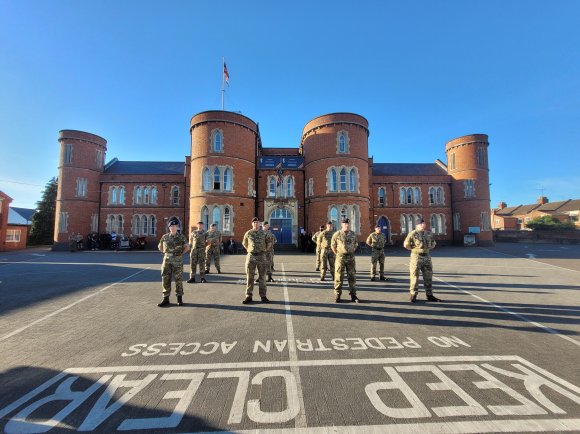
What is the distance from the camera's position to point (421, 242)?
24.3 ft

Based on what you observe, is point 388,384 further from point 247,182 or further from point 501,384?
point 247,182

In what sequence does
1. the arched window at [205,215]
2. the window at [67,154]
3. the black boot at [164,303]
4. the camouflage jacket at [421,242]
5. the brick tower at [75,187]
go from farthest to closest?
the window at [67,154] → the brick tower at [75,187] → the arched window at [205,215] → the camouflage jacket at [421,242] → the black boot at [164,303]

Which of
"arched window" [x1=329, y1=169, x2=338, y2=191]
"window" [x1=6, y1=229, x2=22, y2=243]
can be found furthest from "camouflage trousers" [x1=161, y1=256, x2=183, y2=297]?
"window" [x1=6, y1=229, x2=22, y2=243]

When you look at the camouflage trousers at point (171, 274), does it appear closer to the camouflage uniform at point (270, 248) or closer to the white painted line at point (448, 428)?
the camouflage uniform at point (270, 248)

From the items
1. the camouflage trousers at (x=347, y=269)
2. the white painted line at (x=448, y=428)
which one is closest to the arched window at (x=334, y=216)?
the camouflage trousers at (x=347, y=269)

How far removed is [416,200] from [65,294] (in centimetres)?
3525

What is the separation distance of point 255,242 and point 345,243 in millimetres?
2415

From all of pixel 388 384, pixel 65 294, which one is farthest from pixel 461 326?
pixel 65 294

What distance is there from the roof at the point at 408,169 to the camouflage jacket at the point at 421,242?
29720 mm

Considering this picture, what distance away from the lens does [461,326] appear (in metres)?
5.29

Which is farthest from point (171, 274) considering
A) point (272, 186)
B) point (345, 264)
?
point (272, 186)

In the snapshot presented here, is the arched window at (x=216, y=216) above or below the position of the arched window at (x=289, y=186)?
below

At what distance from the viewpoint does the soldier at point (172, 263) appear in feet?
22.3

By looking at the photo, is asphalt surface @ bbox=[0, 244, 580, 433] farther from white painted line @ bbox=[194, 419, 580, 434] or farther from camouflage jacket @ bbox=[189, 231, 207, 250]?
camouflage jacket @ bbox=[189, 231, 207, 250]
